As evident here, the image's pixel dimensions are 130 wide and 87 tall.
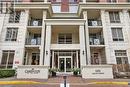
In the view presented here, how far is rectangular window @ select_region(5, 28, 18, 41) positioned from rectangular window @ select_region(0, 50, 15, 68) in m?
1.96

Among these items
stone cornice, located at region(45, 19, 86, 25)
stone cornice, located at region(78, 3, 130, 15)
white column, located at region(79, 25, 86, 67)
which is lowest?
white column, located at region(79, 25, 86, 67)

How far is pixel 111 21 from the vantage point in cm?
2442

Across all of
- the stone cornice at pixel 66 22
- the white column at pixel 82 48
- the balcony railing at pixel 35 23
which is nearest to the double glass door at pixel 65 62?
the white column at pixel 82 48

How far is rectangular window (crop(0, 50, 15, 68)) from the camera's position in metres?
21.7

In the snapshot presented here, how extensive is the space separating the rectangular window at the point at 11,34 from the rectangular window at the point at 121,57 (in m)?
14.6

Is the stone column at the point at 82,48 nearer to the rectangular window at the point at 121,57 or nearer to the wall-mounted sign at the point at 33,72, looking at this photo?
the rectangular window at the point at 121,57

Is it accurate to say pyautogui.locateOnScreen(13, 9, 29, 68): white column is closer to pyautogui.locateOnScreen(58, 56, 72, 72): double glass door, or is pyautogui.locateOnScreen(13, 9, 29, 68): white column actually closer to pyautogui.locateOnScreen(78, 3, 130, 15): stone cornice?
pyautogui.locateOnScreen(58, 56, 72, 72): double glass door

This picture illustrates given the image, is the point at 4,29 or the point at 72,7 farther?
the point at 72,7

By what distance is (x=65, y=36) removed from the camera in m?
25.5

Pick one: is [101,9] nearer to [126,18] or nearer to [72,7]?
[126,18]

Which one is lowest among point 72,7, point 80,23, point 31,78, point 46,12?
point 31,78

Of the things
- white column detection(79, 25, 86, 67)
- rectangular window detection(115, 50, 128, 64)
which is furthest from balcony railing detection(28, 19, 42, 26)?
rectangular window detection(115, 50, 128, 64)

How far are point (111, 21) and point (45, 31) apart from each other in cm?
1016

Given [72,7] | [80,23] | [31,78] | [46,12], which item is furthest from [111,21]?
[31,78]
